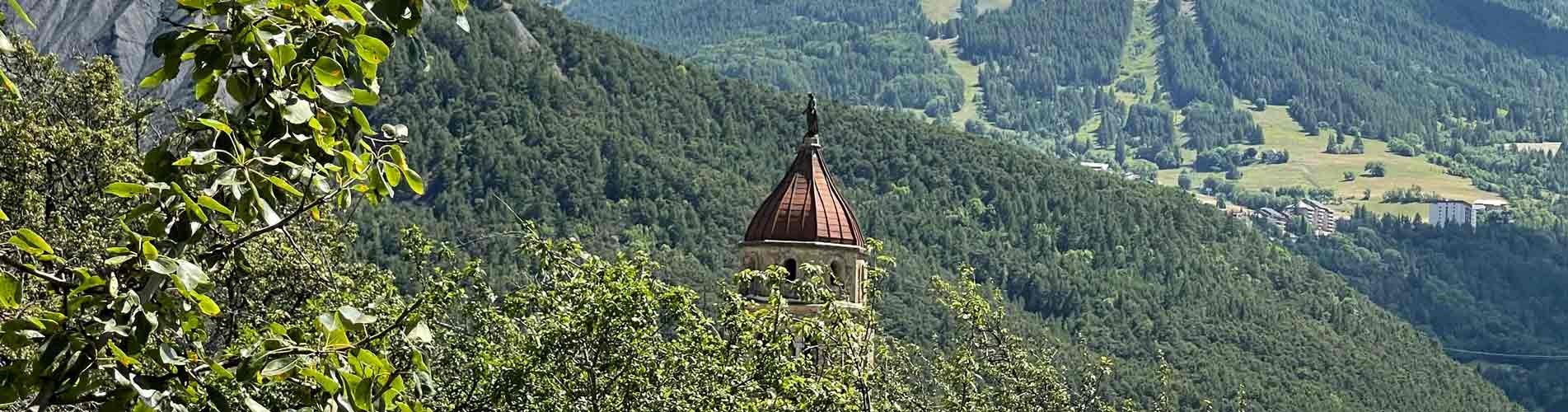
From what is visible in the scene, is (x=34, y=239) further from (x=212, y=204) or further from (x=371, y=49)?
(x=371, y=49)

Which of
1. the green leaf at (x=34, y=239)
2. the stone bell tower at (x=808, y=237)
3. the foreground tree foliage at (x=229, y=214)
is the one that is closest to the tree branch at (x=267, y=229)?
the foreground tree foliage at (x=229, y=214)

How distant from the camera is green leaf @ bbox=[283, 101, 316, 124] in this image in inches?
321

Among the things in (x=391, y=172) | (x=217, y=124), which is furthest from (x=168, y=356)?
(x=391, y=172)

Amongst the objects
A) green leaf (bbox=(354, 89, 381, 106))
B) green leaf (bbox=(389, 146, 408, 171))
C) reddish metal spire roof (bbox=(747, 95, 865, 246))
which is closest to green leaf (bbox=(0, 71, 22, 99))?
green leaf (bbox=(354, 89, 381, 106))

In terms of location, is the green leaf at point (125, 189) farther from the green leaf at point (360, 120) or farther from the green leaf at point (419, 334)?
the green leaf at point (419, 334)

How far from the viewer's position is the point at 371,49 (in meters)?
8.34

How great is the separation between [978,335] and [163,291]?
68.5 ft

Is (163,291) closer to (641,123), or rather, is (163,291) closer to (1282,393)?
(1282,393)

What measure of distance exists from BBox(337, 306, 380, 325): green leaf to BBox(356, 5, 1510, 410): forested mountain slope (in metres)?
79.9

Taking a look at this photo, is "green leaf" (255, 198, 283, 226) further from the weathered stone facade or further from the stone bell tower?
the weathered stone facade

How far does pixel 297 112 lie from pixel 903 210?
531 feet

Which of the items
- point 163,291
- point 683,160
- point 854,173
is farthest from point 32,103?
point 854,173

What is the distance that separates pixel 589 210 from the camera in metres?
132

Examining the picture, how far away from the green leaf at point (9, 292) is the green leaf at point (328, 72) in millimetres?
1243
